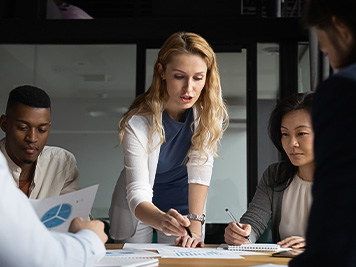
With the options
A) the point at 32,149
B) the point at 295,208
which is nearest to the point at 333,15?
the point at 295,208

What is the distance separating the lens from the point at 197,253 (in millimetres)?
1580

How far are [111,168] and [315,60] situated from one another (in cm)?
181

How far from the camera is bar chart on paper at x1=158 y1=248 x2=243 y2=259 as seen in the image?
1507 millimetres

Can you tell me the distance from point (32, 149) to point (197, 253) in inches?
36.4

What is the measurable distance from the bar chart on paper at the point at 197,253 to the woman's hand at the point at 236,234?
0.16 m

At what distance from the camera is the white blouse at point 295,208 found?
209 centimetres

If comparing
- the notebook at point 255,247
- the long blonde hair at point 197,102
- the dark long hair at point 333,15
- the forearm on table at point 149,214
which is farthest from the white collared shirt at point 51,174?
the dark long hair at point 333,15

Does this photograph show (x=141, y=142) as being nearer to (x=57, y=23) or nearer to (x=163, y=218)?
(x=163, y=218)

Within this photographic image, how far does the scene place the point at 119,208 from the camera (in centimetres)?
210

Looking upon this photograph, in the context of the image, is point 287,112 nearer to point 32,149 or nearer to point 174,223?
point 174,223

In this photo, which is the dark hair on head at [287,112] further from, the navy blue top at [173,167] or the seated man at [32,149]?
the seated man at [32,149]

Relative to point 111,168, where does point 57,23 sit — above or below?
above

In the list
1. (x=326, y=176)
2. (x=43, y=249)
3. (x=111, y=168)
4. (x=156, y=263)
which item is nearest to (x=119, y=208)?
(x=156, y=263)

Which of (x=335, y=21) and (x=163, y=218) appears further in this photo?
(x=163, y=218)
